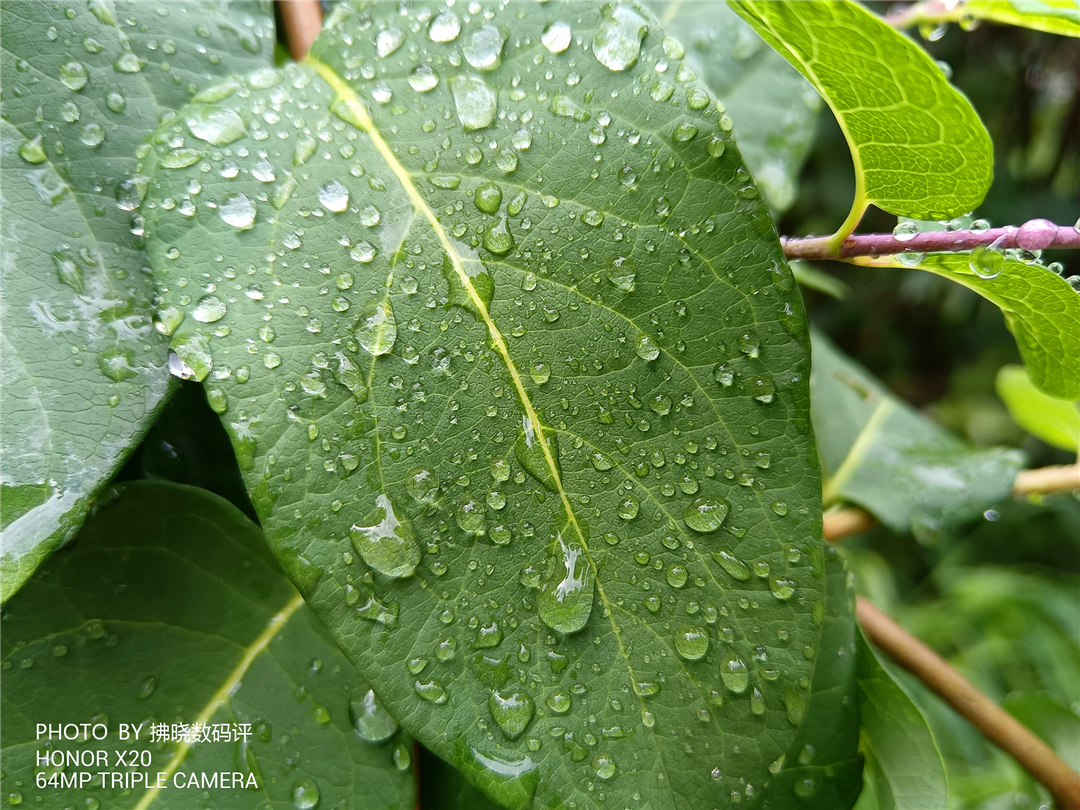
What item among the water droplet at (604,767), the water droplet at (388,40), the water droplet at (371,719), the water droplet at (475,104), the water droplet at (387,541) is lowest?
the water droplet at (371,719)

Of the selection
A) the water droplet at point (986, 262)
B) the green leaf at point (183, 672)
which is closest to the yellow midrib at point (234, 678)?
the green leaf at point (183, 672)

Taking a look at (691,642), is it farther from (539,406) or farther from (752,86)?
(752,86)

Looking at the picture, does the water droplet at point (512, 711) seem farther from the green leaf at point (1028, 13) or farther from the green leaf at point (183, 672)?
the green leaf at point (1028, 13)

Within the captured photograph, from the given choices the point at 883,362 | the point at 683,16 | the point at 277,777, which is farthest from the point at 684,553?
the point at 883,362

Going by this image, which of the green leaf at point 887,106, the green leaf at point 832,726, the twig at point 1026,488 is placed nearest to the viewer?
the green leaf at point 887,106

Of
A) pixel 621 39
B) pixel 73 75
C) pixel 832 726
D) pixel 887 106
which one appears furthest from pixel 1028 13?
pixel 73 75

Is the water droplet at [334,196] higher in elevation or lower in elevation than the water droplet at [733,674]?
higher

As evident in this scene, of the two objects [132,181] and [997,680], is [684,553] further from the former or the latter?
[997,680]
